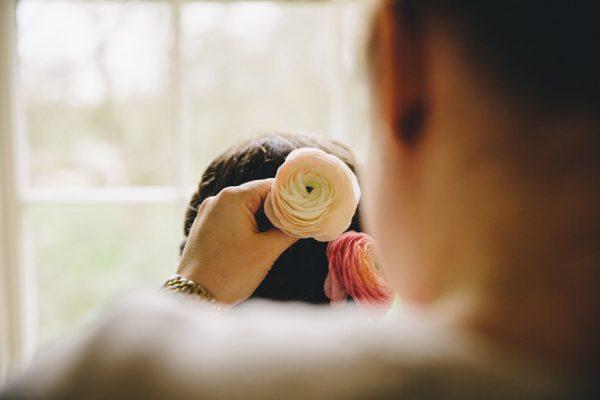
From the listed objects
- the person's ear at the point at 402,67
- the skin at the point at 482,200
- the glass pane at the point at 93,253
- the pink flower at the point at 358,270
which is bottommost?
the glass pane at the point at 93,253

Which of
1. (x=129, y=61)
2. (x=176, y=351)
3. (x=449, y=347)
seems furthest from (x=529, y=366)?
(x=129, y=61)

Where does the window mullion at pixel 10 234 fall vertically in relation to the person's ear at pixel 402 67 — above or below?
below

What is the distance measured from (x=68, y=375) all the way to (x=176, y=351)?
0.17ft

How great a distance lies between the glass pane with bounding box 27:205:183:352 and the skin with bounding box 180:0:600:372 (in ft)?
5.74

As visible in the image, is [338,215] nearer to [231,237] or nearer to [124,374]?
[231,237]

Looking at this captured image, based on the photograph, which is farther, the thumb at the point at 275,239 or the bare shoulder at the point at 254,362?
the thumb at the point at 275,239

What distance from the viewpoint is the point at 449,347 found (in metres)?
0.29

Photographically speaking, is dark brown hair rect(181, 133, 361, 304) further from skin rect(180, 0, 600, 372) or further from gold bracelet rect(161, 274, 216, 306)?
skin rect(180, 0, 600, 372)

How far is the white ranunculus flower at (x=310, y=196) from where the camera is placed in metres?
0.69

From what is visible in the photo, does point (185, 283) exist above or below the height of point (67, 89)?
below

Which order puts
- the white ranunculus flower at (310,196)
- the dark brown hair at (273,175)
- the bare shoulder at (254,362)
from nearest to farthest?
the bare shoulder at (254,362) < the white ranunculus flower at (310,196) < the dark brown hair at (273,175)

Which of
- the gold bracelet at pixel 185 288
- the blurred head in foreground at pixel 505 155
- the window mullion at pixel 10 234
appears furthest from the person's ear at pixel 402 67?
the window mullion at pixel 10 234

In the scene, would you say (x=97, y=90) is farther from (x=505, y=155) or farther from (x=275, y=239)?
(x=505, y=155)

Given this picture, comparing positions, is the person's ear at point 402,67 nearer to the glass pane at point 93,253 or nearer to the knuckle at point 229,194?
the knuckle at point 229,194
